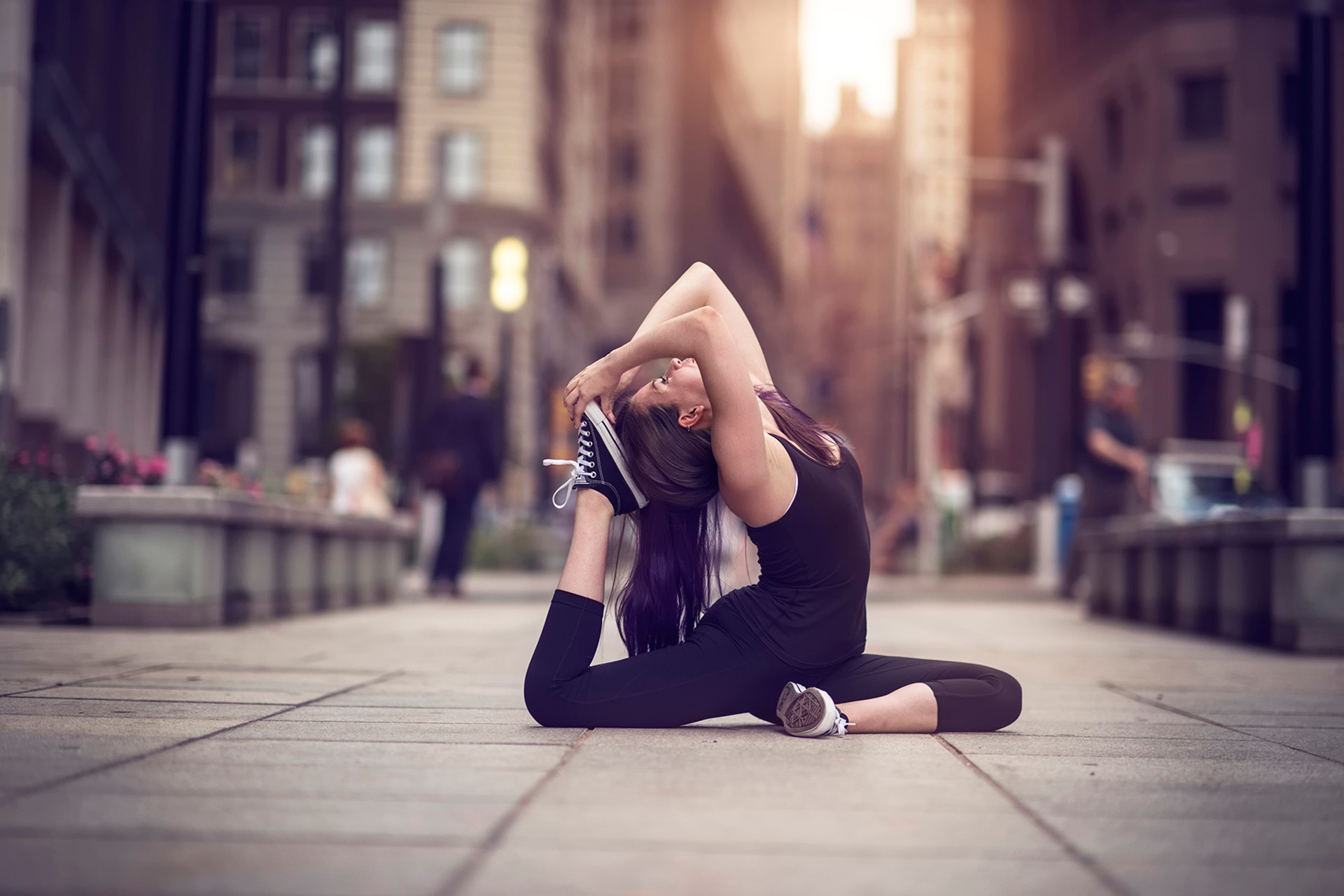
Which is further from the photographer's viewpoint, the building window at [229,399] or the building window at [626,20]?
the building window at [626,20]

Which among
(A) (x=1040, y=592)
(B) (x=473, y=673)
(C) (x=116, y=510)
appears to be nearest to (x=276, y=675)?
(B) (x=473, y=673)

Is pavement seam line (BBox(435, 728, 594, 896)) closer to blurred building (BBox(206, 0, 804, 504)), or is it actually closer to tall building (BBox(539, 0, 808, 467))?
tall building (BBox(539, 0, 808, 467))

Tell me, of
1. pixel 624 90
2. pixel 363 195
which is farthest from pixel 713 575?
pixel 624 90

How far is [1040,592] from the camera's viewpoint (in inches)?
752

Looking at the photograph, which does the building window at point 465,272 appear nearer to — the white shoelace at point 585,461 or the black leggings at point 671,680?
the black leggings at point 671,680

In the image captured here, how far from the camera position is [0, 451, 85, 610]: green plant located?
9.92 meters

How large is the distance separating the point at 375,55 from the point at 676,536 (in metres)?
49.8

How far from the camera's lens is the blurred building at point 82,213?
1847cm

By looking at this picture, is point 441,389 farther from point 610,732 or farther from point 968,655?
point 610,732

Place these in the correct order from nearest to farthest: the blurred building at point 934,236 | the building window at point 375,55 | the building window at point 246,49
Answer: the blurred building at point 934,236
the building window at point 375,55
the building window at point 246,49

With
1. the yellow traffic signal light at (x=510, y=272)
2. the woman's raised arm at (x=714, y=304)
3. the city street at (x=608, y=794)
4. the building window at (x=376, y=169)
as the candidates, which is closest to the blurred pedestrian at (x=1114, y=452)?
the city street at (x=608, y=794)

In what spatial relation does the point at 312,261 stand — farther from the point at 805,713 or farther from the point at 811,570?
the point at 805,713

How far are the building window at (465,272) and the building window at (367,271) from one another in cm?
205

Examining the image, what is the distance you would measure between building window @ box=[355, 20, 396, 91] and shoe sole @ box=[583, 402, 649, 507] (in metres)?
49.4
